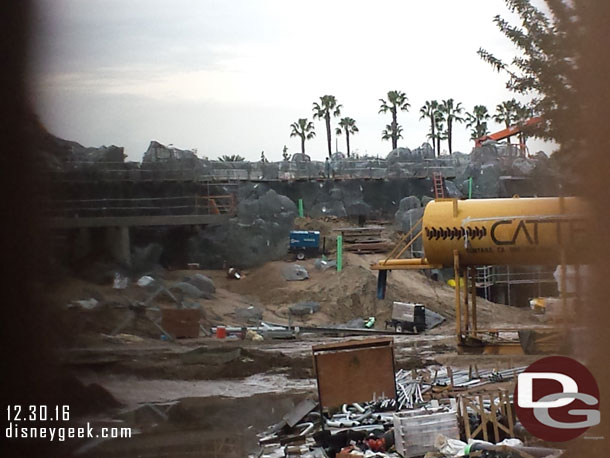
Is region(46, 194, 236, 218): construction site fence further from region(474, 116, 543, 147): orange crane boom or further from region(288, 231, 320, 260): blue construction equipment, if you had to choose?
region(288, 231, 320, 260): blue construction equipment

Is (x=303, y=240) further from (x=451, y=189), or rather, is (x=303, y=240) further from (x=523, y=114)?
(x=523, y=114)

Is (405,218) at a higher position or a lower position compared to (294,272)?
higher

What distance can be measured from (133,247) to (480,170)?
11.5 ft

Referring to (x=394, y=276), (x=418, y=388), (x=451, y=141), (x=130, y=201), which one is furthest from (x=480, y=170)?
(x=394, y=276)

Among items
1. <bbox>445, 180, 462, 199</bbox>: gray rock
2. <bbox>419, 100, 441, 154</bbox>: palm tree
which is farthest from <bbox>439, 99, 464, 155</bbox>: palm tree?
<bbox>445, 180, 462, 199</bbox>: gray rock

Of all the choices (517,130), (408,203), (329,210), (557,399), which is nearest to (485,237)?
A: (517,130)

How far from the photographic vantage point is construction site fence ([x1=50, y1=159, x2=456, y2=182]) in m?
5.28

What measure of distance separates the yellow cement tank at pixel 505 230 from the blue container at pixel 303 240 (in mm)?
2850

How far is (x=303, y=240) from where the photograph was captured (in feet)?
31.0

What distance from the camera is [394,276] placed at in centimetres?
1208

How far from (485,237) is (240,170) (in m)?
2.34

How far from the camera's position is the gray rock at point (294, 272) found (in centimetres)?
884

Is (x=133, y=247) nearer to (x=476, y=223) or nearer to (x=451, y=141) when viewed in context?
(x=476, y=223)

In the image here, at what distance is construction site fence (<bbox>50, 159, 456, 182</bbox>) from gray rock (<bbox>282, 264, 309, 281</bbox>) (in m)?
1.08
